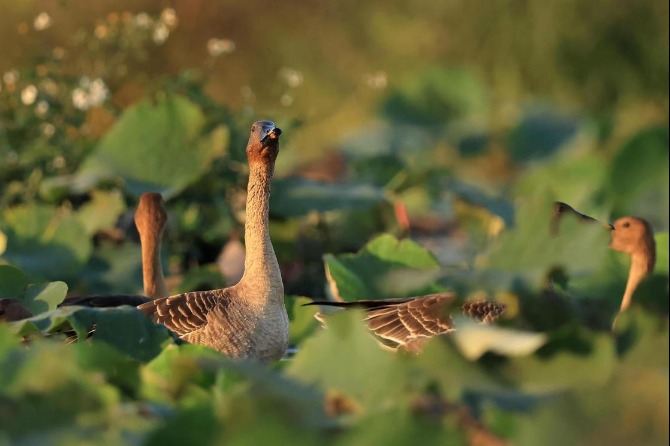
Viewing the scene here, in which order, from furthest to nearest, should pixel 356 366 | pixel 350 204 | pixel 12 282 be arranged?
pixel 350 204 → pixel 12 282 → pixel 356 366

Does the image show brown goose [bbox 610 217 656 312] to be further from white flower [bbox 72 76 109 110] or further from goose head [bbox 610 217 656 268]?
white flower [bbox 72 76 109 110]

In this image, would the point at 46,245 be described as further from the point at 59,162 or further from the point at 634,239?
the point at 634,239

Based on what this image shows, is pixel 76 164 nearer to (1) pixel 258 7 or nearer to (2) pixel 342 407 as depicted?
(2) pixel 342 407

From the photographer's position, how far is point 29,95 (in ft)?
25.5

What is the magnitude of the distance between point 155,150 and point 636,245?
245 centimetres

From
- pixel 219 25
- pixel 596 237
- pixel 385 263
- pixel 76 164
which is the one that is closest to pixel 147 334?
pixel 596 237

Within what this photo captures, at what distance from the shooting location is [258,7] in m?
15.3

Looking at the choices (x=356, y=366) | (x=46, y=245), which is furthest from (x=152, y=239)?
(x=356, y=366)

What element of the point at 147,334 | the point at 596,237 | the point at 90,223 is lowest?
the point at 90,223

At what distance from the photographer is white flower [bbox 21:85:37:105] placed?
7770 mm

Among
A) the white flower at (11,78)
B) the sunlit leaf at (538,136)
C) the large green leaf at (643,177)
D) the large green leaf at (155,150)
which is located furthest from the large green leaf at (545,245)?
the white flower at (11,78)

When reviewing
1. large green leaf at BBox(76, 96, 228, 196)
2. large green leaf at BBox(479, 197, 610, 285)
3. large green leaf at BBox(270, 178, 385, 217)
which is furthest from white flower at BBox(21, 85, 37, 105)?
large green leaf at BBox(479, 197, 610, 285)

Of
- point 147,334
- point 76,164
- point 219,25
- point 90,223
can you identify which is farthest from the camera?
point 219,25

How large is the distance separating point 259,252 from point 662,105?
652cm
